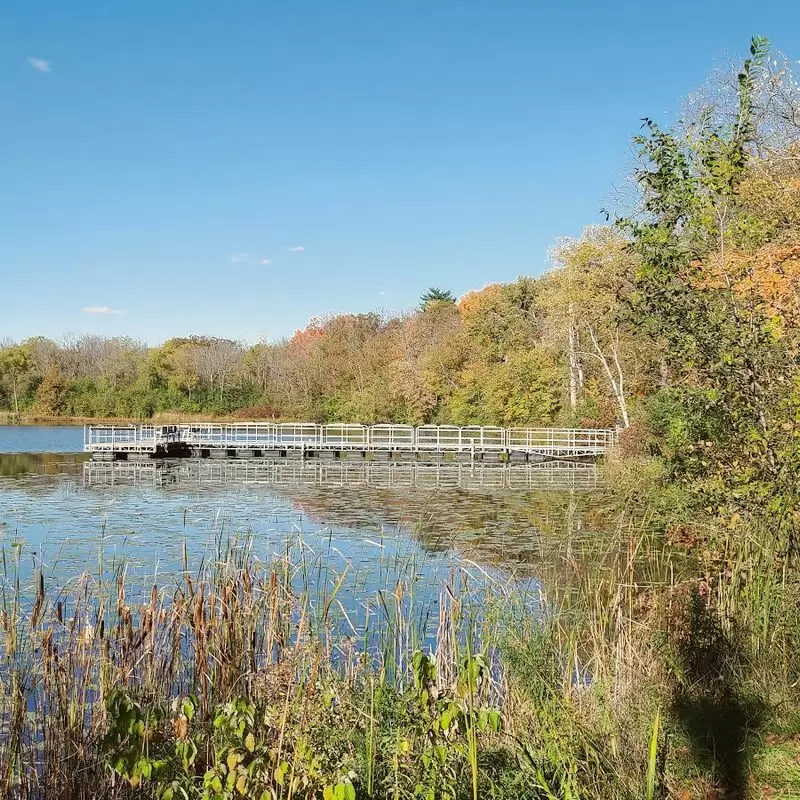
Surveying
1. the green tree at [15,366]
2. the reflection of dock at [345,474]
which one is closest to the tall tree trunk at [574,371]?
the reflection of dock at [345,474]

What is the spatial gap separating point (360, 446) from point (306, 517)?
56.6 feet

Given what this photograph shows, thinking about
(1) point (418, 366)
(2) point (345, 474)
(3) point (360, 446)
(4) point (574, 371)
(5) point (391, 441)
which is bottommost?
(2) point (345, 474)

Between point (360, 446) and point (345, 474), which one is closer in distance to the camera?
point (345, 474)

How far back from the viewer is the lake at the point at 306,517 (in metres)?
8.70

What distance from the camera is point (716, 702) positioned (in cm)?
429

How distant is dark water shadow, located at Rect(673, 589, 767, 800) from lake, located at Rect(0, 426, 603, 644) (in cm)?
95

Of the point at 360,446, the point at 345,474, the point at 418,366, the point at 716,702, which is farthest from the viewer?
the point at 418,366

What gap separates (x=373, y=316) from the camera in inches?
2297

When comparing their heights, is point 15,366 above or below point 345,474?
above

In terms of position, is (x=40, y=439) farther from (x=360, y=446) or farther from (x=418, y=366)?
(x=418, y=366)

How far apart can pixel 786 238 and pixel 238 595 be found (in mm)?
9129

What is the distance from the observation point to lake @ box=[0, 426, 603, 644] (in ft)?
28.5

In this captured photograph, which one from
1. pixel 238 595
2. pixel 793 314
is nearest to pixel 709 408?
pixel 793 314

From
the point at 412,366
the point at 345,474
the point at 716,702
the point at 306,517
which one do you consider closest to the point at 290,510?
the point at 306,517
